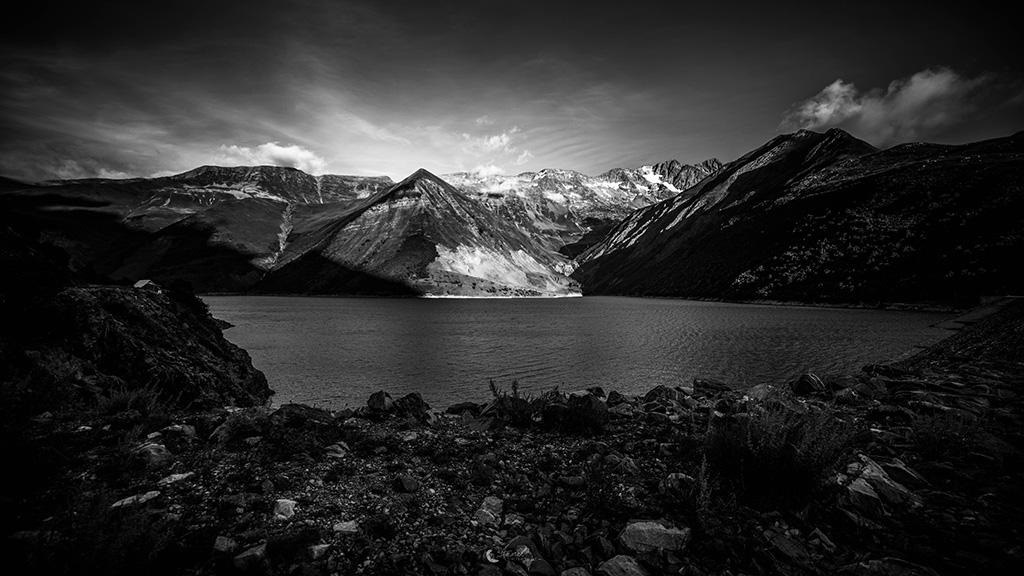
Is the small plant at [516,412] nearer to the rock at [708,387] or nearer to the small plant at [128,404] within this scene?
the small plant at [128,404]

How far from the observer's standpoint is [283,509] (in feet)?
20.9

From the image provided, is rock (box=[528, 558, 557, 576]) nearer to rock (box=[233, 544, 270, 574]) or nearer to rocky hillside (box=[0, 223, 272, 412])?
rock (box=[233, 544, 270, 574])

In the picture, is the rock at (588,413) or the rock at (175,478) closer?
the rock at (175,478)

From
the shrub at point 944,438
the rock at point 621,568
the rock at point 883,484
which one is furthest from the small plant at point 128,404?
the shrub at point 944,438

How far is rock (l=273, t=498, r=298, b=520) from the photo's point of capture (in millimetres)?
6227

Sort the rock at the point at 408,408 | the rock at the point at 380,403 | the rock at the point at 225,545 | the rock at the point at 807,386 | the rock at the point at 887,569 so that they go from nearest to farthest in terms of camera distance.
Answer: the rock at the point at 887,569, the rock at the point at 225,545, the rock at the point at 380,403, the rock at the point at 408,408, the rock at the point at 807,386

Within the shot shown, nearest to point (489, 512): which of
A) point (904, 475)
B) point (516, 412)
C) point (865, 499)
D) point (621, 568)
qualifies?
point (621, 568)

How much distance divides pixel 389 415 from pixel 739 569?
10467mm

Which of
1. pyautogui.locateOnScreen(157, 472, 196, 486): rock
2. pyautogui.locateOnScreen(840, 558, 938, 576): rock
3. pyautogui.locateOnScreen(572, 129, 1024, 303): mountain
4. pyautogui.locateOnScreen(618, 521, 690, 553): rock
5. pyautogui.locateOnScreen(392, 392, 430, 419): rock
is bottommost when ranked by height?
pyautogui.locateOnScreen(392, 392, 430, 419): rock

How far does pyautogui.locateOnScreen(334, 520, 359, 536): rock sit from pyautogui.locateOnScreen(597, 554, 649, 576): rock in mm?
3467

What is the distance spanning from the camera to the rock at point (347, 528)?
588cm

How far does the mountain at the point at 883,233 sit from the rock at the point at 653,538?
134 m

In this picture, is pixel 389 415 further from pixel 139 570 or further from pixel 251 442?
pixel 139 570

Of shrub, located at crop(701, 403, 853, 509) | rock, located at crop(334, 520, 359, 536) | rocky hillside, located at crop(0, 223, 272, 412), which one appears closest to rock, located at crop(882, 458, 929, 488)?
shrub, located at crop(701, 403, 853, 509)
